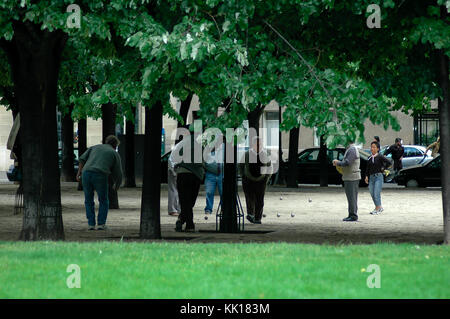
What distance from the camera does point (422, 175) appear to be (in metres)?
33.5

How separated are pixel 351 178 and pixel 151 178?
5.35 metres

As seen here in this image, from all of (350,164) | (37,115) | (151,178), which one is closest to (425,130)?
(350,164)

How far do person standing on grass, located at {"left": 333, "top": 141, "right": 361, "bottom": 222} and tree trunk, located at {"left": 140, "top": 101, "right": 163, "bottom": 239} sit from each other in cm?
504

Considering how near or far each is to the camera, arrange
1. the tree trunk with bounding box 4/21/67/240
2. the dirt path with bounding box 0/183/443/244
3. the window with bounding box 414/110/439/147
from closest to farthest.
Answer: the tree trunk with bounding box 4/21/67/240 → the dirt path with bounding box 0/183/443/244 → the window with bounding box 414/110/439/147

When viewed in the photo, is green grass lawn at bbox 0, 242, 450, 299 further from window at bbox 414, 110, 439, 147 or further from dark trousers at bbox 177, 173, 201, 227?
window at bbox 414, 110, 439, 147

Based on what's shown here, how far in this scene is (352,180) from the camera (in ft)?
63.5

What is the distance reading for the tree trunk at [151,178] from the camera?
50.6ft

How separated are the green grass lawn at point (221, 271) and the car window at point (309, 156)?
24.3 m

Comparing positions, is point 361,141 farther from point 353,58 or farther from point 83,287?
point 83,287

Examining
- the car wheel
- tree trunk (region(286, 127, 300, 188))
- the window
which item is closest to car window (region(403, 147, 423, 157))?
the car wheel

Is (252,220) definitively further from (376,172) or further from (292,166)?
(292,166)

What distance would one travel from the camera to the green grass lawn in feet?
25.5

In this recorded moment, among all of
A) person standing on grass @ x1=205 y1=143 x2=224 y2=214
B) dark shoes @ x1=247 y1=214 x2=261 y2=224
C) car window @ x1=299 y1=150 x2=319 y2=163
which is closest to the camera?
dark shoes @ x1=247 y1=214 x2=261 y2=224
